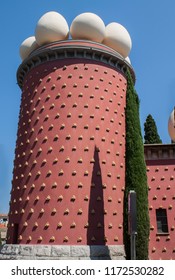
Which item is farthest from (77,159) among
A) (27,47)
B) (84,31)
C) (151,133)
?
(151,133)

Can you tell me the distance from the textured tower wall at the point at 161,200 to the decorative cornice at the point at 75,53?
7.34 metres

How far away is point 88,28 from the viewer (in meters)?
18.5

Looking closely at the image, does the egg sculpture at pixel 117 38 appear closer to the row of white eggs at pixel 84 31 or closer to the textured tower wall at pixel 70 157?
the row of white eggs at pixel 84 31

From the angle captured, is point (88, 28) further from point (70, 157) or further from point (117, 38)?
point (70, 157)

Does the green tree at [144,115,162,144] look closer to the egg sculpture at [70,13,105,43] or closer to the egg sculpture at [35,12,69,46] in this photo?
the egg sculpture at [70,13,105,43]

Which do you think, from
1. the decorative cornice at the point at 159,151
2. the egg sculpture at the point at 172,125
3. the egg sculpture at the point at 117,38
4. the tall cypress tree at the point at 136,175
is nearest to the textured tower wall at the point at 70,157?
the tall cypress tree at the point at 136,175

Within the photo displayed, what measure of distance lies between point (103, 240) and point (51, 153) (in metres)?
5.56

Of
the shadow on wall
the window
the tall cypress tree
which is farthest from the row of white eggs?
the window

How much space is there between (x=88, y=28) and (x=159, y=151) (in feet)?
30.5

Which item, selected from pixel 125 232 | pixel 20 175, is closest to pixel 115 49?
pixel 20 175

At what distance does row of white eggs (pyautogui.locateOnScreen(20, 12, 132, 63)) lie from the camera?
18.4m

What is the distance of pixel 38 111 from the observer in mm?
17797

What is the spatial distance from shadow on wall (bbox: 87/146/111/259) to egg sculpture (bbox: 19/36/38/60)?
1024 cm

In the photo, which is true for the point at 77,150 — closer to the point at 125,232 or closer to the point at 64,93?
the point at 64,93
